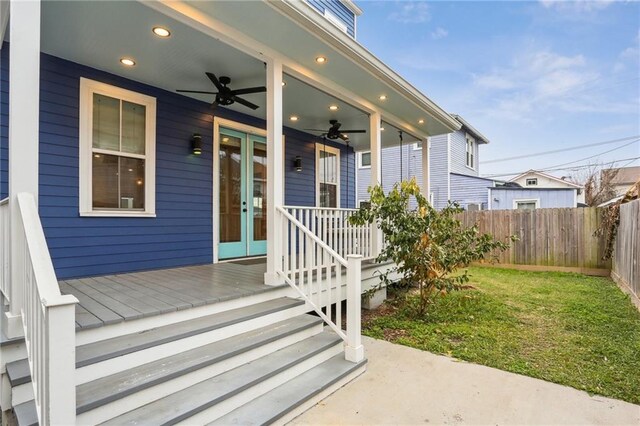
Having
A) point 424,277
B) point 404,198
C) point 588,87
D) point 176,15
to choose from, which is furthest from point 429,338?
point 588,87

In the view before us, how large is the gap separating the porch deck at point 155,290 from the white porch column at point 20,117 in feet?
1.70

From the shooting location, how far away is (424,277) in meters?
4.56

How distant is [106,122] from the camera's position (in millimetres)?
4320

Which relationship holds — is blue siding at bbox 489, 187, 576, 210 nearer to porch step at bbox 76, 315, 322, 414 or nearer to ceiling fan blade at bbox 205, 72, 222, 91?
ceiling fan blade at bbox 205, 72, 222, 91

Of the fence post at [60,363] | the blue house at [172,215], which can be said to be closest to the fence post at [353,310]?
the blue house at [172,215]

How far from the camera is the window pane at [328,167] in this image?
7.90 metres

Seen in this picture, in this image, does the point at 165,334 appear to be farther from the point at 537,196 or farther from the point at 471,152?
the point at 471,152

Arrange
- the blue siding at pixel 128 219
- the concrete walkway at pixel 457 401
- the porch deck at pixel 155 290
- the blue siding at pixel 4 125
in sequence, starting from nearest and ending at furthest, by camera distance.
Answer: the concrete walkway at pixel 457 401, the porch deck at pixel 155 290, the blue siding at pixel 4 125, the blue siding at pixel 128 219

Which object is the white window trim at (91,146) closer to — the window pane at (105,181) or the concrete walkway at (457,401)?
the window pane at (105,181)

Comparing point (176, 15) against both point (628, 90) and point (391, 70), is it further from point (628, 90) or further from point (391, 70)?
point (628, 90)

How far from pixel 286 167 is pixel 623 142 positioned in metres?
26.0

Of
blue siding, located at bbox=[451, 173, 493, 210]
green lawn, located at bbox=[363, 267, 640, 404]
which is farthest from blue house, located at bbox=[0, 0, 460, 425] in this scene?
blue siding, located at bbox=[451, 173, 493, 210]

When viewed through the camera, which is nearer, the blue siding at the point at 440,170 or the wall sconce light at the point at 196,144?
the wall sconce light at the point at 196,144

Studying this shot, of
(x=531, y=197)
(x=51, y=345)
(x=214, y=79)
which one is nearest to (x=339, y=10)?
(x=214, y=79)
